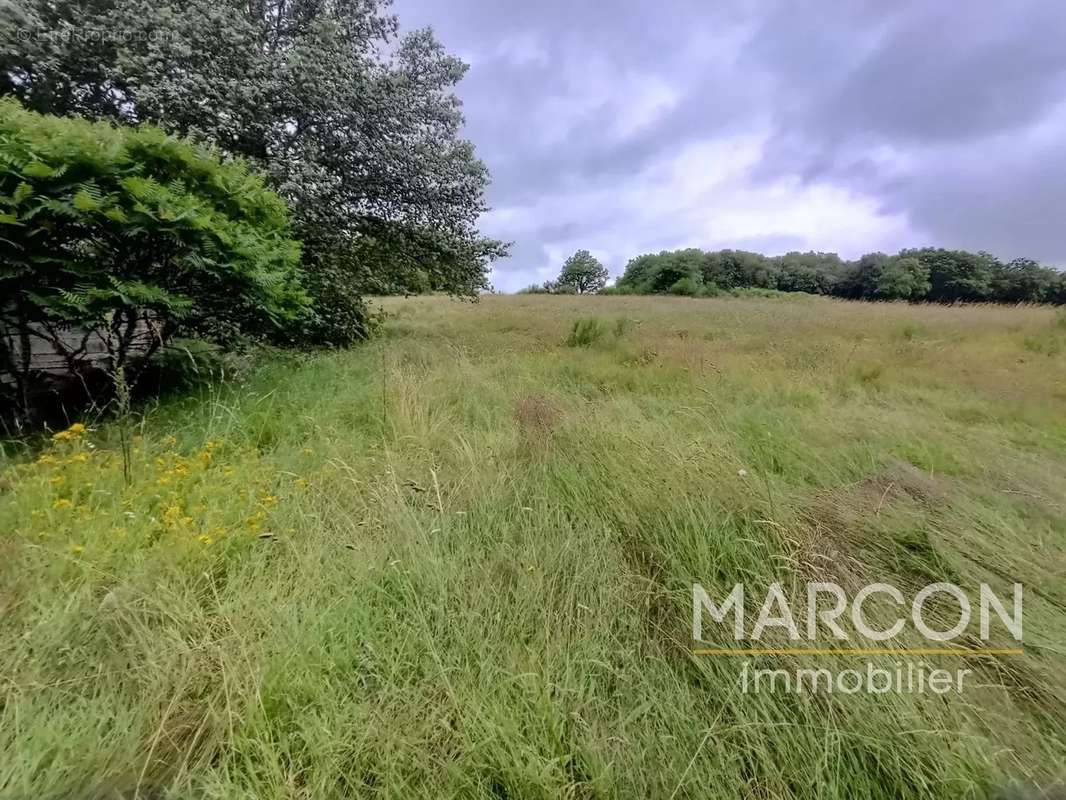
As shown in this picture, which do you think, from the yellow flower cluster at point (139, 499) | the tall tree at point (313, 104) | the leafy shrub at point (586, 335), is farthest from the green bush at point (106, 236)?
→ the leafy shrub at point (586, 335)

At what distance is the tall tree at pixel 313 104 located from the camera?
18.7 ft

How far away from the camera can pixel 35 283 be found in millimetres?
2801

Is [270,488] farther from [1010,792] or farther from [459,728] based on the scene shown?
[1010,792]

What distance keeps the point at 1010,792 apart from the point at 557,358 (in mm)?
5613

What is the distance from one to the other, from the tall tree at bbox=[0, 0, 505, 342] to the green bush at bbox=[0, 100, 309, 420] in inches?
135

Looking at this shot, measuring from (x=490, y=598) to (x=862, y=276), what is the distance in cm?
5257

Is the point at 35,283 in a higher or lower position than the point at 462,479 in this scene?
higher

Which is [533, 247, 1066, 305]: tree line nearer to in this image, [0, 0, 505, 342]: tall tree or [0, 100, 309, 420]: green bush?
[0, 0, 505, 342]: tall tree

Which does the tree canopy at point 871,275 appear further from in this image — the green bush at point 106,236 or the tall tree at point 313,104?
the green bush at point 106,236

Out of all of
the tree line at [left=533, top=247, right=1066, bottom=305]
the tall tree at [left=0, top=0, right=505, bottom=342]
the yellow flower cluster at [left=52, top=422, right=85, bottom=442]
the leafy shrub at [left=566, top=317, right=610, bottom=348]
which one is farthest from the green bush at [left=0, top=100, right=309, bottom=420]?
the tree line at [left=533, top=247, right=1066, bottom=305]

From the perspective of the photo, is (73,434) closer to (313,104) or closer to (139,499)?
(139,499)

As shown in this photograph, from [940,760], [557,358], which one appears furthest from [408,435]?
[557,358]

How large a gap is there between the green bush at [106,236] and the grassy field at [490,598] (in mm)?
914

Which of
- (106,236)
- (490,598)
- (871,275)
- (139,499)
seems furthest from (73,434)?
(871,275)
